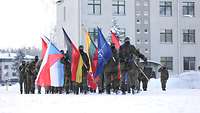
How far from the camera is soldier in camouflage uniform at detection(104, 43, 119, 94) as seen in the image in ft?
61.2

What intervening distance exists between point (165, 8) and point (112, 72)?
38.3 metres

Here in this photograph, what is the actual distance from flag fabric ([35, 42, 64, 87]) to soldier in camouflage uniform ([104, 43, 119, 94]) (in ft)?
8.50

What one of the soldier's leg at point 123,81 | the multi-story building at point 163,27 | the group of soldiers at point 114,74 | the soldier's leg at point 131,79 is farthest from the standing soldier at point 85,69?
the multi-story building at point 163,27

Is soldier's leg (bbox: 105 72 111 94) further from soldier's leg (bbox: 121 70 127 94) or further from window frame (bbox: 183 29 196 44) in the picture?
window frame (bbox: 183 29 196 44)

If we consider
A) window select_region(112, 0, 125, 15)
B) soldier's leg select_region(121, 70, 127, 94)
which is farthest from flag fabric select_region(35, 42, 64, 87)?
window select_region(112, 0, 125, 15)

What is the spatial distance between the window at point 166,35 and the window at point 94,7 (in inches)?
292

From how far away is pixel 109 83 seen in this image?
61.4 feet

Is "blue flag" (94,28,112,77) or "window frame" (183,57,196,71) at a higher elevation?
"blue flag" (94,28,112,77)

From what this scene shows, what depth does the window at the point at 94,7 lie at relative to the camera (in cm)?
5328

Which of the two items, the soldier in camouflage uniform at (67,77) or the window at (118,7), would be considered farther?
the window at (118,7)

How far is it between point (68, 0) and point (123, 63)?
40.1m

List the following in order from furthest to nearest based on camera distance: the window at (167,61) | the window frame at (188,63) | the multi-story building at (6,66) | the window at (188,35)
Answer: the multi-story building at (6,66) → the window at (188,35) → the window frame at (188,63) → the window at (167,61)

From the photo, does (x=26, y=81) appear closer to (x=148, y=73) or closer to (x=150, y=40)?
(x=148, y=73)

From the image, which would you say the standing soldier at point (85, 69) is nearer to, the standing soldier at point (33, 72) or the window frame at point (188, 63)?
the standing soldier at point (33, 72)
